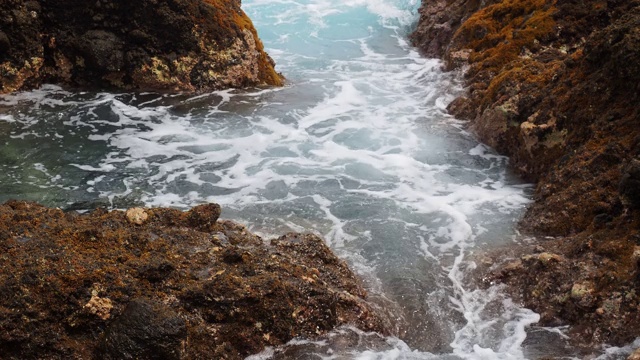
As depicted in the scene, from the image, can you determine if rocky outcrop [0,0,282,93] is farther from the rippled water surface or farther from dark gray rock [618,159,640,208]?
dark gray rock [618,159,640,208]

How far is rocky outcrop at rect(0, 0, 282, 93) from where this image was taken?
16.7 m

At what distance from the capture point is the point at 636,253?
652 centimetres

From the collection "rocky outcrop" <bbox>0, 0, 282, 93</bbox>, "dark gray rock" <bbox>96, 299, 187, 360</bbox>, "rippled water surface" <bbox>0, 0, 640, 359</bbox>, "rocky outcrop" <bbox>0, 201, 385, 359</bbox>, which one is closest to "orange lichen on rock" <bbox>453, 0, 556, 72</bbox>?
"rippled water surface" <bbox>0, 0, 640, 359</bbox>

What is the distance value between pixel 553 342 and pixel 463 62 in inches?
572

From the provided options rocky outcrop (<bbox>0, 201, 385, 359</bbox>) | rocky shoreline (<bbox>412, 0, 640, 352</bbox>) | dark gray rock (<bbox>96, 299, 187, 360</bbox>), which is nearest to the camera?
dark gray rock (<bbox>96, 299, 187, 360</bbox>)

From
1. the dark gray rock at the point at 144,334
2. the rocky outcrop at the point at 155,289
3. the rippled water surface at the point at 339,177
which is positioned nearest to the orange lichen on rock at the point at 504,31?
the rippled water surface at the point at 339,177

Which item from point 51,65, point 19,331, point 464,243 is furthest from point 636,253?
point 51,65

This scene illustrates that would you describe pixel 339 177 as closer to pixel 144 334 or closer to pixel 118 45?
pixel 144 334

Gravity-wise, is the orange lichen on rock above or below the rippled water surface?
above

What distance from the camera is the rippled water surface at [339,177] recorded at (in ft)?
23.2

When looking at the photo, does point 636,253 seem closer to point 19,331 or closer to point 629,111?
point 629,111

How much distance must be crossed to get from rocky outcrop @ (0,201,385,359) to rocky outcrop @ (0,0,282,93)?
12.1 m

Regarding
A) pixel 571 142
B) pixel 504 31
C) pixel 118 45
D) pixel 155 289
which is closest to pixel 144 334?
pixel 155 289

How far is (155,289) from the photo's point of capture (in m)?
5.64
